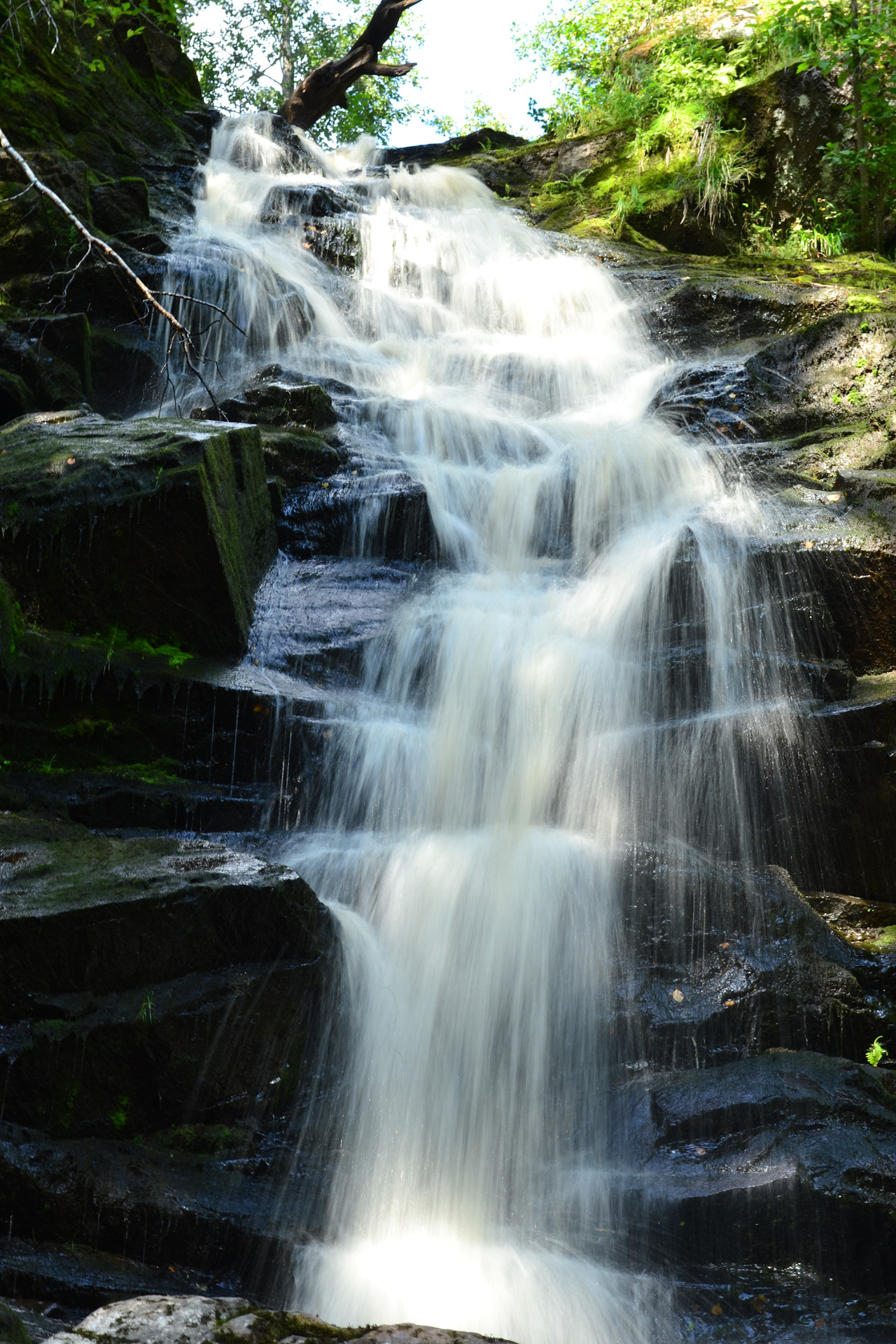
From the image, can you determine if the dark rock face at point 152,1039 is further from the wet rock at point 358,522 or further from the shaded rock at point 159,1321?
the wet rock at point 358,522

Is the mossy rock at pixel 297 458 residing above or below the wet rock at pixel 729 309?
below

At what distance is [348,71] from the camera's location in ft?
53.1

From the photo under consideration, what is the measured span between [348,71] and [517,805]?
1601 centimetres

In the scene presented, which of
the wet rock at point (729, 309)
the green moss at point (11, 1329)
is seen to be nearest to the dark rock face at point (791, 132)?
the wet rock at point (729, 309)

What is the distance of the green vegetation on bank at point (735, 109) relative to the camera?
10.3 metres

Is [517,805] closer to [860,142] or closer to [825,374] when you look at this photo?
[825,374]

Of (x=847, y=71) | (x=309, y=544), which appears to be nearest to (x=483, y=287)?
(x=847, y=71)

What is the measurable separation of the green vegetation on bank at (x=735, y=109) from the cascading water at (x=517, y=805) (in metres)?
4.07

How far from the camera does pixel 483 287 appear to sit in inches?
448

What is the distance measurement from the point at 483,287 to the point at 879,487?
6873mm

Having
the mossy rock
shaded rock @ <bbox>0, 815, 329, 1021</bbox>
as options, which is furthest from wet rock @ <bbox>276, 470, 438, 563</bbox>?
shaded rock @ <bbox>0, 815, 329, 1021</bbox>

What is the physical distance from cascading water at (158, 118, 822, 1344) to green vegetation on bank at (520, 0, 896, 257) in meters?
4.07

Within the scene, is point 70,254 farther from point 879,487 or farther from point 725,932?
point 725,932

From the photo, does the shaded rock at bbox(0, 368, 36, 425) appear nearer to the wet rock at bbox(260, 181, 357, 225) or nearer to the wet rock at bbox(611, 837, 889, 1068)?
the wet rock at bbox(611, 837, 889, 1068)
